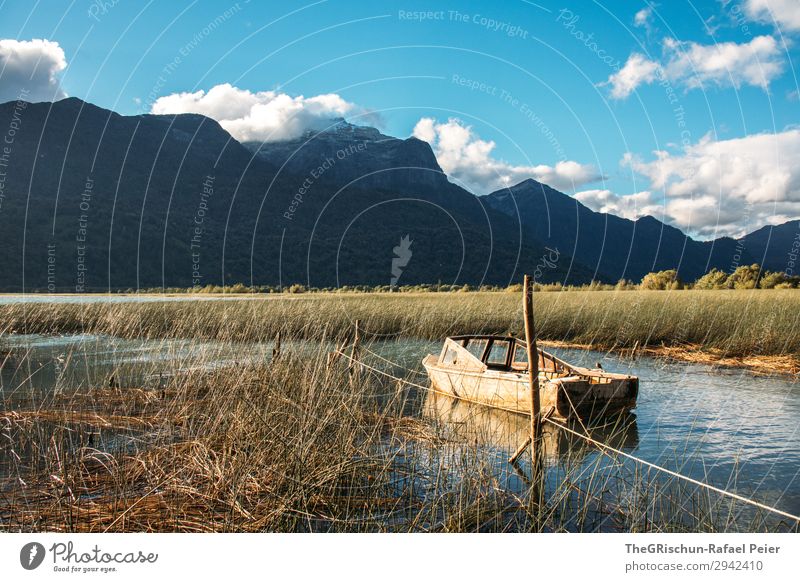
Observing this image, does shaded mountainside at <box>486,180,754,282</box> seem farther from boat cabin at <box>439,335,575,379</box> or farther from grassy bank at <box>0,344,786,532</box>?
grassy bank at <box>0,344,786,532</box>

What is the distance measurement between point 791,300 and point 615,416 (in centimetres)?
1591

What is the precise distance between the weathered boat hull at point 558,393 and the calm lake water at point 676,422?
31cm

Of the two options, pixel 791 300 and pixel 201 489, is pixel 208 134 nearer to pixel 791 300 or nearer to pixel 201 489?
pixel 791 300

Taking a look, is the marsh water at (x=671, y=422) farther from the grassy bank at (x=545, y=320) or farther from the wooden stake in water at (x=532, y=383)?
the grassy bank at (x=545, y=320)

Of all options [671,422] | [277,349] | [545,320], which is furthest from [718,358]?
[277,349]

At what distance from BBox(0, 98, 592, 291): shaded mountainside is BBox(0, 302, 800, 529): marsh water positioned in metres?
33.2

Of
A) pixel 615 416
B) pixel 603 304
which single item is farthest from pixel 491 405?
pixel 603 304

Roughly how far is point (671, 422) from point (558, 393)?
2.31 m

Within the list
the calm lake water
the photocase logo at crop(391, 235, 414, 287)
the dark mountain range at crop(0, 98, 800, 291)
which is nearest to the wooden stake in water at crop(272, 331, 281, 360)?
the calm lake water

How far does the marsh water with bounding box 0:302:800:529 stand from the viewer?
7.30 meters

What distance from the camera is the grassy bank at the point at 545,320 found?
58.3 ft

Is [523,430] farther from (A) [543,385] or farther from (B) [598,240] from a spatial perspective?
(B) [598,240]

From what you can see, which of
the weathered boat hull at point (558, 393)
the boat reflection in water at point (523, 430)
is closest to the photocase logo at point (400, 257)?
the boat reflection in water at point (523, 430)
